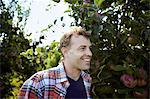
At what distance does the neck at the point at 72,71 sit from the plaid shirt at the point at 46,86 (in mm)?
20

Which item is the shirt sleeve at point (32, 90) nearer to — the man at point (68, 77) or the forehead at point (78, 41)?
the man at point (68, 77)

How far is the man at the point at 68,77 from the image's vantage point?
1721mm

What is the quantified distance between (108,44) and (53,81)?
327 mm

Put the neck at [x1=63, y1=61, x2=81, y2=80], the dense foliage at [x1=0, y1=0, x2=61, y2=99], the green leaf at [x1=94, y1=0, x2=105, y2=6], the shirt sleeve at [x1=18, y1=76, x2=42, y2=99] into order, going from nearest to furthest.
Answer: the shirt sleeve at [x1=18, y1=76, x2=42, y2=99] → the neck at [x1=63, y1=61, x2=81, y2=80] → the green leaf at [x1=94, y1=0, x2=105, y2=6] → the dense foliage at [x1=0, y1=0, x2=61, y2=99]

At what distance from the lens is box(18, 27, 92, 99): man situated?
172cm

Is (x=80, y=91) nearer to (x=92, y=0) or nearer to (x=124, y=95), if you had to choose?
(x=124, y=95)

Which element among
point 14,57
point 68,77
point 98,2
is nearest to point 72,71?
point 68,77

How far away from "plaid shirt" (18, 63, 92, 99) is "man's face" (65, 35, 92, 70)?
0.23 ft

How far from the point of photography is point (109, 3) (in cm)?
201

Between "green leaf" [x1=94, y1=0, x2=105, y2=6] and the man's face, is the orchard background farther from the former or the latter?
the man's face

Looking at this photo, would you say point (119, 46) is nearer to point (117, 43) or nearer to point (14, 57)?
point (117, 43)

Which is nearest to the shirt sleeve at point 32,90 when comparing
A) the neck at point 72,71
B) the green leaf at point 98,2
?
the neck at point 72,71

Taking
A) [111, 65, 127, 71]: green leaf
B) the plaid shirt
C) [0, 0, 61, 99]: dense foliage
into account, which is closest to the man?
the plaid shirt

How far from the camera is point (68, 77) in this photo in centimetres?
183
